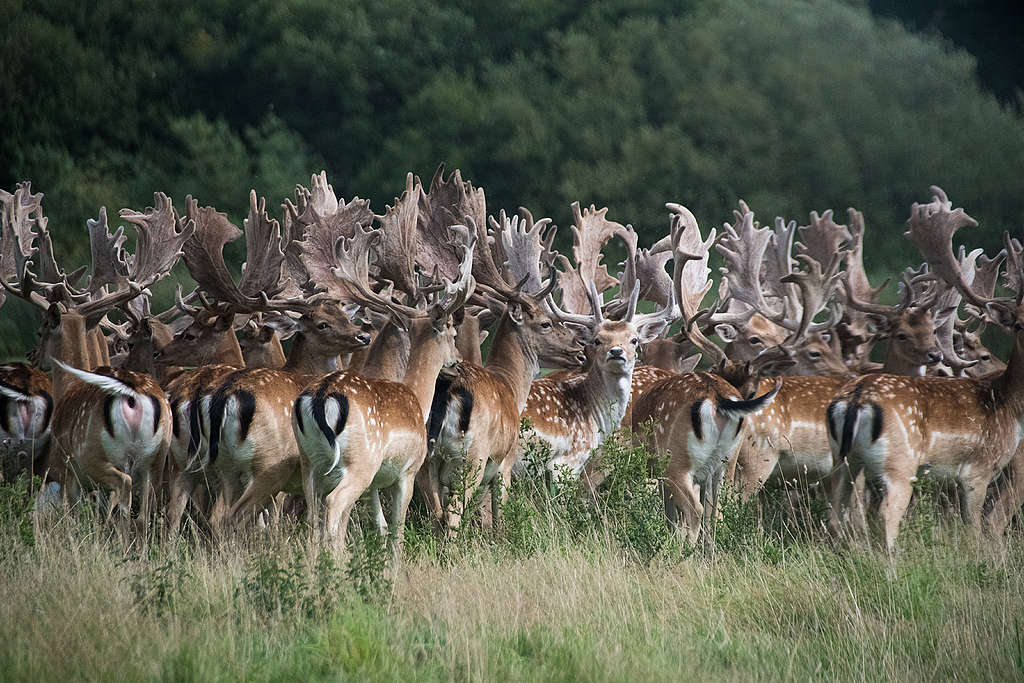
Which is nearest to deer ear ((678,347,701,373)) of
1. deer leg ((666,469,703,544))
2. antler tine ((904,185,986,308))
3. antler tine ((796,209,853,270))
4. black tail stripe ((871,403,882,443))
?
antler tine ((796,209,853,270))

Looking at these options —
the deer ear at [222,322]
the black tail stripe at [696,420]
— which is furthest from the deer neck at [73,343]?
the black tail stripe at [696,420]

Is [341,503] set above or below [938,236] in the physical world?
below

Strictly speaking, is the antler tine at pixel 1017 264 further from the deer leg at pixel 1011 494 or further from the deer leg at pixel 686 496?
the deer leg at pixel 686 496

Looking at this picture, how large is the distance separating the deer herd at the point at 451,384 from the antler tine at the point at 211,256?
22 mm

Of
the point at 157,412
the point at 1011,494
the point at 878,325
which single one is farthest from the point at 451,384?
the point at 878,325

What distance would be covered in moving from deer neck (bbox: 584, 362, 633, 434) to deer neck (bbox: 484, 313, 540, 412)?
0.33 meters

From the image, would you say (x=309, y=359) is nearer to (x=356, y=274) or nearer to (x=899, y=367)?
(x=356, y=274)

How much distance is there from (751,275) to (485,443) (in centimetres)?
336

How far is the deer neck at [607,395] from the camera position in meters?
6.57

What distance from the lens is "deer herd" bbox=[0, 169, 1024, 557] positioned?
5.74m

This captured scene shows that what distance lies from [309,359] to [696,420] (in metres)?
2.23

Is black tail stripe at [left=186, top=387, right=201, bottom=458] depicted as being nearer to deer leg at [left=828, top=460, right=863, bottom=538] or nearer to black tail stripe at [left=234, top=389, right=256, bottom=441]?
black tail stripe at [left=234, top=389, right=256, bottom=441]

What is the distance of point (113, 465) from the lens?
590 cm

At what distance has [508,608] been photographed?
4.50 meters
